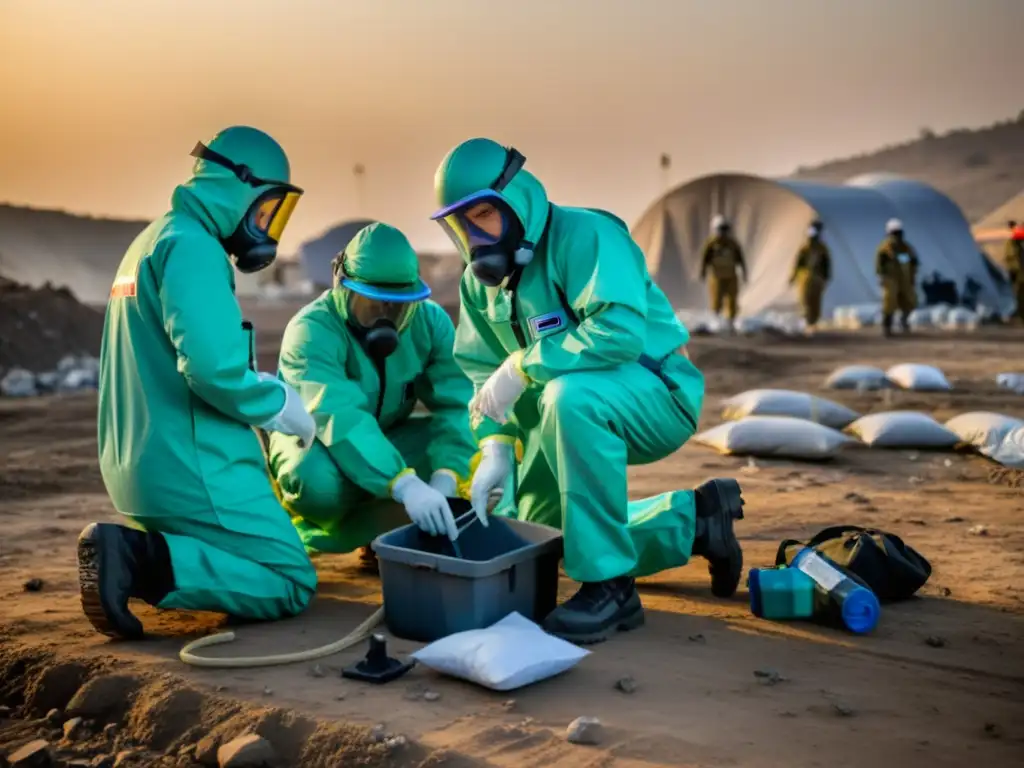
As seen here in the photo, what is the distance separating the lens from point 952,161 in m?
46.5

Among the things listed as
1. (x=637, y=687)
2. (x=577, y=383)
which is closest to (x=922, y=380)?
(x=577, y=383)

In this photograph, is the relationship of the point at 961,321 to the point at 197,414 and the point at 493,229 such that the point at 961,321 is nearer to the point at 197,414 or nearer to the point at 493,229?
the point at 493,229

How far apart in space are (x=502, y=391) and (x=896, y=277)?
1217cm

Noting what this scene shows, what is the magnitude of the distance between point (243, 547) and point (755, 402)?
4526mm

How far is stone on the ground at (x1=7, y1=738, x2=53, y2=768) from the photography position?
273 cm

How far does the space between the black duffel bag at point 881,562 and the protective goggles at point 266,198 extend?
1.89 m

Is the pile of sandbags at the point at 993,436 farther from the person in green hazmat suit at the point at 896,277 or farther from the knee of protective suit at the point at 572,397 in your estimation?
the person in green hazmat suit at the point at 896,277

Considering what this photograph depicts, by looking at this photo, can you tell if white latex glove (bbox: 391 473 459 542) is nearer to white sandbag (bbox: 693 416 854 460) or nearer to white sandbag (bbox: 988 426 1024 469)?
white sandbag (bbox: 693 416 854 460)

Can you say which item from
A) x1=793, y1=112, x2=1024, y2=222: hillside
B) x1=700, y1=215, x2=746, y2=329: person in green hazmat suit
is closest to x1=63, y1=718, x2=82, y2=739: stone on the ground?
x1=700, y1=215, x2=746, y2=329: person in green hazmat suit

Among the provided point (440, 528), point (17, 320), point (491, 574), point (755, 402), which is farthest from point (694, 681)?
point (17, 320)

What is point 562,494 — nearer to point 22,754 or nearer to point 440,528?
point 440,528

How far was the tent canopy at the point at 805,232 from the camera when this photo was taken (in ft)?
60.5

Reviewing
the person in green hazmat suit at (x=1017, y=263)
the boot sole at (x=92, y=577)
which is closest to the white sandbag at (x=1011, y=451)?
the boot sole at (x=92, y=577)

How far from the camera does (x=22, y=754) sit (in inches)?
108
